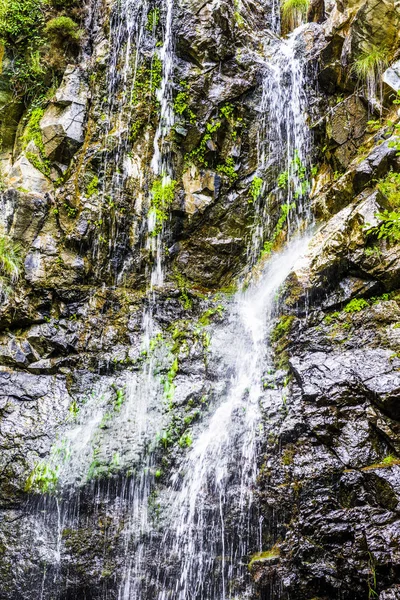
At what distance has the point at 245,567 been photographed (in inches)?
190

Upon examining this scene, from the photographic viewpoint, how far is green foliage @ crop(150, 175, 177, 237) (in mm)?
8148

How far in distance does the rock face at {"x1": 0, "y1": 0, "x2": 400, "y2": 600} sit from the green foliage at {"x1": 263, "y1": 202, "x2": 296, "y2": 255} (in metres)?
0.03

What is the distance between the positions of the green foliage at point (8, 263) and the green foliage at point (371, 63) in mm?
6324

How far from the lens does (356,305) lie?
20.6 ft

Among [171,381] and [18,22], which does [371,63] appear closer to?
[171,381]

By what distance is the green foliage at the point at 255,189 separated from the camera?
27.6 ft

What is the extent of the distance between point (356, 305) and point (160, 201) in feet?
12.5

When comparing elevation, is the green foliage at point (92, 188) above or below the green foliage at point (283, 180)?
below

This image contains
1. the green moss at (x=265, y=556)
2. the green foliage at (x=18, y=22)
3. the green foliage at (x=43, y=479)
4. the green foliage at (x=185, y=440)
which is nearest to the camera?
the green moss at (x=265, y=556)

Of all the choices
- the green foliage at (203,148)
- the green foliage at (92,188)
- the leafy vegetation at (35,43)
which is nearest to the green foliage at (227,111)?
the green foliage at (203,148)

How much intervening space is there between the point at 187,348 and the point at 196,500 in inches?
94.1

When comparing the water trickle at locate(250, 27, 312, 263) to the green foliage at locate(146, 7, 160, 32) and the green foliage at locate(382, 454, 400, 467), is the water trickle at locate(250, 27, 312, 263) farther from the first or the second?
the green foliage at locate(382, 454, 400, 467)

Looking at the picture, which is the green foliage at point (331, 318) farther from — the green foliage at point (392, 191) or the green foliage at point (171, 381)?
the green foliage at point (171, 381)

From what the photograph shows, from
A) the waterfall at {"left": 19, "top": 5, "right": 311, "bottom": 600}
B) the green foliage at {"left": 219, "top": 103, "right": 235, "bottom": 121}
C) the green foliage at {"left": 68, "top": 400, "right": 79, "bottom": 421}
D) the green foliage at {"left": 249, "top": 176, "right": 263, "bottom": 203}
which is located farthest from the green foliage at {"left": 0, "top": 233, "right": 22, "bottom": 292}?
the green foliage at {"left": 219, "top": 103, "right": 235, "bottom": 121}
